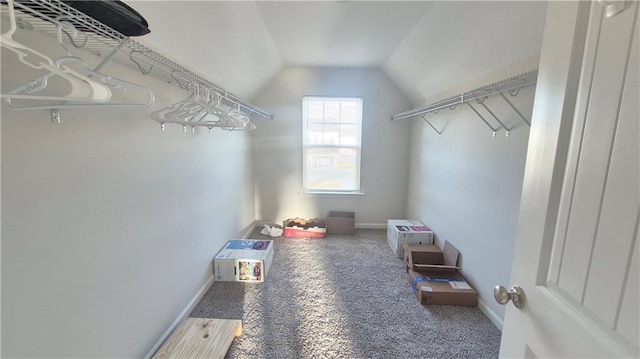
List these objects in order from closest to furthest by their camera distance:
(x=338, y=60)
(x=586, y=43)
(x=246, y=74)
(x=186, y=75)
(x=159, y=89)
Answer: (x=586, y=43) → (x=186, y=75) → (x=159, y=89) → (x=246, y=74) → (x=338, y=60)

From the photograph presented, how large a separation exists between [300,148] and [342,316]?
2458 mm

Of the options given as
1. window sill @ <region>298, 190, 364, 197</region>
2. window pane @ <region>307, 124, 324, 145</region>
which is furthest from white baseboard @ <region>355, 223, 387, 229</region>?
window pane @ <region>307, 124, 324, 145</region>

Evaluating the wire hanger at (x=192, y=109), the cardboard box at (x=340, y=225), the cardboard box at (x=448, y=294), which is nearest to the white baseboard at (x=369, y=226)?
the cardboard box at (x=340, y=225)

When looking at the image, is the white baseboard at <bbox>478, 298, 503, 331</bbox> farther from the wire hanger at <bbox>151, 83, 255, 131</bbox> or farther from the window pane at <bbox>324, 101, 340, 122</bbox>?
the window pane at <bbox>324, 101, 340, 122</bbox>

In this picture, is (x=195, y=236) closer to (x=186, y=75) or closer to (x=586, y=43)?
(x=186, y=75)

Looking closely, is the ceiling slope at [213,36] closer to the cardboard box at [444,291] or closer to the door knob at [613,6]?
the door knob at [613,6]

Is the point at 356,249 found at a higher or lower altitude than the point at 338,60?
lower

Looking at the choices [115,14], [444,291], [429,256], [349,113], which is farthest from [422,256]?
[115,14]

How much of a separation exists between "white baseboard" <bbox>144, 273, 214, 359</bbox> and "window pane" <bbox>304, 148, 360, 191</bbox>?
6.74 feet

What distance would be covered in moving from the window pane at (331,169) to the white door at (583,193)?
3.25 metres

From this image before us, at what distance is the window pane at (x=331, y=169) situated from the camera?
13.1ft

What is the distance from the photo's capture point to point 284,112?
12.6 feet

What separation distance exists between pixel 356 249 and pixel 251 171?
1.88 m

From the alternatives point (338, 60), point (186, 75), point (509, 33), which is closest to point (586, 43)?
point (509, 33)
